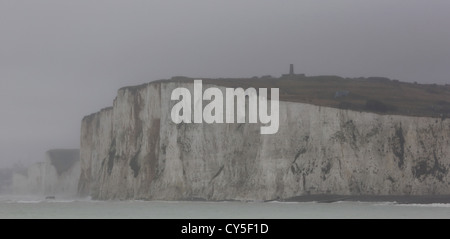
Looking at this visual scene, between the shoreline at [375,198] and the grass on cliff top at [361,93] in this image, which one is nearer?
the shoreline at [375,198]

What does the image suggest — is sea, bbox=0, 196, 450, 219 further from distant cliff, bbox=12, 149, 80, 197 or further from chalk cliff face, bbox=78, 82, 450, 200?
distant cliff, bbox=12, 149, 80, 197

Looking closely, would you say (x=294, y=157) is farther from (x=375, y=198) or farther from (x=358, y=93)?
(x=358, y=93)

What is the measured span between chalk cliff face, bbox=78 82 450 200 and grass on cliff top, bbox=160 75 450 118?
5.53ft

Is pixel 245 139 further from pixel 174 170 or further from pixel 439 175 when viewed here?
pixel 439 175

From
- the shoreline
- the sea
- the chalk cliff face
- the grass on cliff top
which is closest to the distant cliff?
the chalk cliff face

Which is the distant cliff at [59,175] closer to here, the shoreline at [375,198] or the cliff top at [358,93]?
the cliff top at [358,93]

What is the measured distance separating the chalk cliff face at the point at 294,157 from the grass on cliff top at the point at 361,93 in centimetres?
168

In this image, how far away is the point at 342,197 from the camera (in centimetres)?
6150

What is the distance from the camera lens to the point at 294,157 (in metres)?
65.8

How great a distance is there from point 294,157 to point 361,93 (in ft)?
42.7

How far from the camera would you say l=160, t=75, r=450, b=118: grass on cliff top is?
68375mm

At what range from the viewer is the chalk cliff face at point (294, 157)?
63625 mm

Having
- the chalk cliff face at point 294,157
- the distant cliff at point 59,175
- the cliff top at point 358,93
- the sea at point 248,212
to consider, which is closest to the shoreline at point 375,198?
the sea at point 248,212
